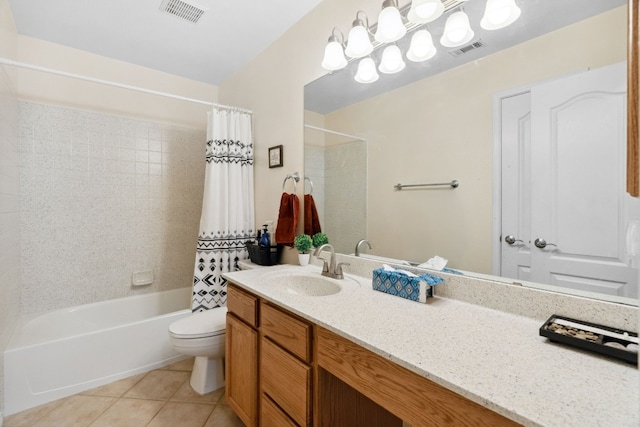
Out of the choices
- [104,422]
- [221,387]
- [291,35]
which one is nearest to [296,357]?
[221,387]

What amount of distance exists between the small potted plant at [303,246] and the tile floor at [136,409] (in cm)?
97

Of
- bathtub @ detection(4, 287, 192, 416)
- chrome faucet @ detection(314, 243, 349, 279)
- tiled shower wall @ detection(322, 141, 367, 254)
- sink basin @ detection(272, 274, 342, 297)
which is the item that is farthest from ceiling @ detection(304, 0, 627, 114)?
bathtub @ detection(4, 287, 192, 416)

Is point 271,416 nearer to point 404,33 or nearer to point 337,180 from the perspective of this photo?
point 337,180

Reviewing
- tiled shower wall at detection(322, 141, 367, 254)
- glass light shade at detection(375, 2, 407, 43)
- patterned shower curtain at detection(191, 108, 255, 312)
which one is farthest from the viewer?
patterned shower curtain at detection(191, 108, 255, 312)

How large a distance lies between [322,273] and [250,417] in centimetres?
76

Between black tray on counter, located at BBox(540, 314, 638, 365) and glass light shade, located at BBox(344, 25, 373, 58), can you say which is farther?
glass light shade, located at BBox(344, 25, 373, 58)

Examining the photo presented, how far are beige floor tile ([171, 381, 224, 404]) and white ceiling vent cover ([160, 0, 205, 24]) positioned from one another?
2.49m

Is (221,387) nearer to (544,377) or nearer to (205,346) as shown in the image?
(205,346)

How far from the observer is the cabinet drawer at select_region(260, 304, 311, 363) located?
1027 mm

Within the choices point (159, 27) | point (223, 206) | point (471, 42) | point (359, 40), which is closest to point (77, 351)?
point (223, 206)

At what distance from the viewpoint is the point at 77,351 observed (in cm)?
185

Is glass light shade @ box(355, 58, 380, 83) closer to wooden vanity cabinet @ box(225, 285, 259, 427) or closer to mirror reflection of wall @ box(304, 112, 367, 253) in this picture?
mirror reflection of wall @ box(304, 112, 367, 253)

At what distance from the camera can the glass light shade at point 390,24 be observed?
4.27ft

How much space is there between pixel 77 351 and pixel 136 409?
1.86ft
